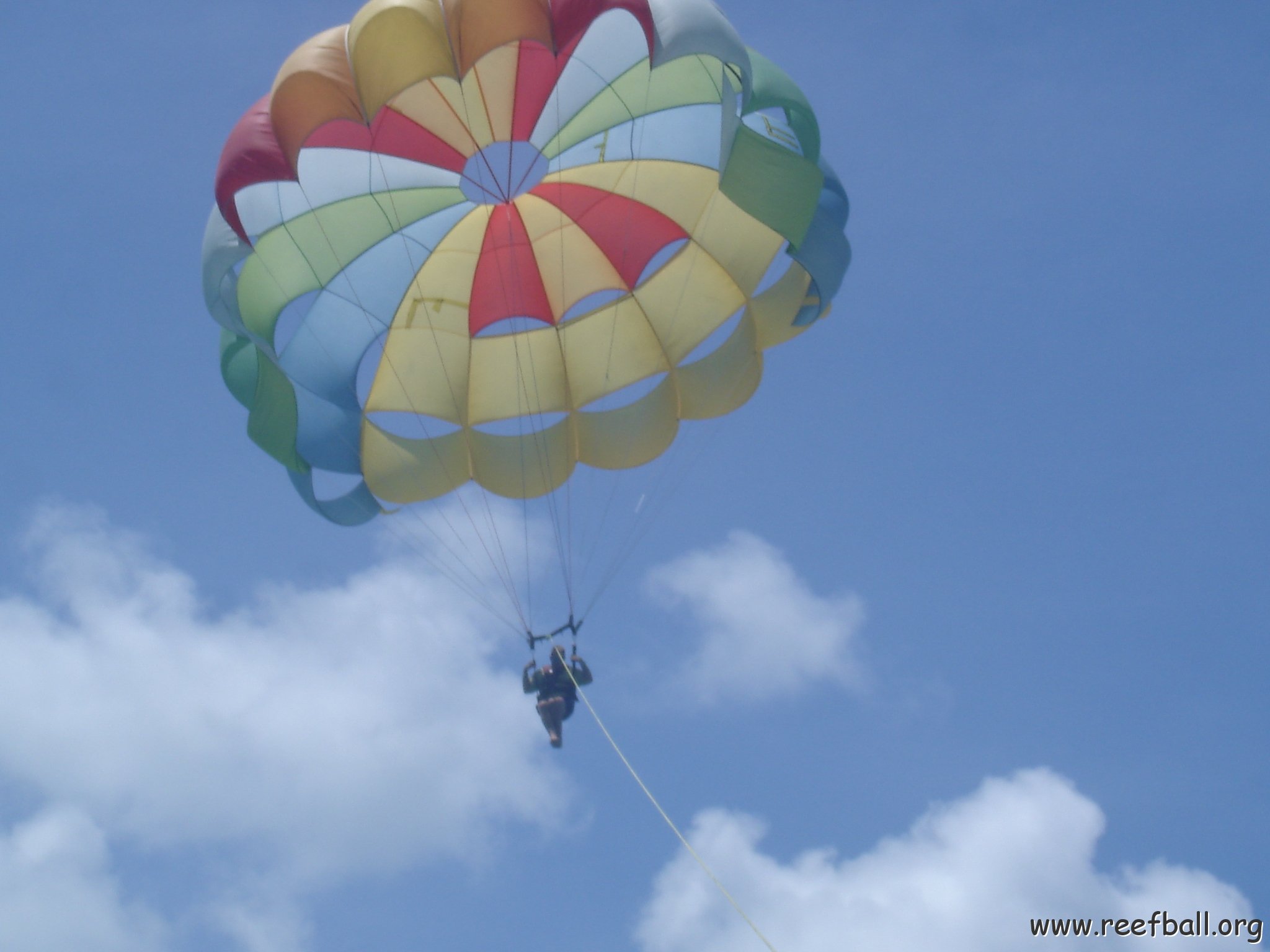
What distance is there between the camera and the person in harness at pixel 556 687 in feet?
44.2

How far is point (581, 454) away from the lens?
14820 millimetres

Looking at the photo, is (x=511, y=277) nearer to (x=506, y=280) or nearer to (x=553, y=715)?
(x=506, y=280)

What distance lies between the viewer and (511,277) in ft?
48.2

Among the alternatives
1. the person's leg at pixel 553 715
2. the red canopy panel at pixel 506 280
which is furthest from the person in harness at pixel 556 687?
the red canopy panel at pixel 506 280

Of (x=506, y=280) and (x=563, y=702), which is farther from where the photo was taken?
(x=506, y=280)

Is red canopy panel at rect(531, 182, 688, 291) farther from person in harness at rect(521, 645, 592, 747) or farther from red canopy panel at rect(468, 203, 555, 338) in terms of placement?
person in harness at rect(521, 645, 592, 747)

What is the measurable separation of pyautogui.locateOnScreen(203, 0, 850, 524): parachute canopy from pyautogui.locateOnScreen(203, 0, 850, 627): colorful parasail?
0.06 feet

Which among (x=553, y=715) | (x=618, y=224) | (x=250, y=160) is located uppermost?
(x=250, y=160)

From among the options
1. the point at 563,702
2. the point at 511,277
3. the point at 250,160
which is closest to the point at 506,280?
the point at 511,277

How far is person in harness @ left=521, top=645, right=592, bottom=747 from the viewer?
13.5 m

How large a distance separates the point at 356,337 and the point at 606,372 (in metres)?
2.38

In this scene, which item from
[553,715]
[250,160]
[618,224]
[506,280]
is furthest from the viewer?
[506,280]

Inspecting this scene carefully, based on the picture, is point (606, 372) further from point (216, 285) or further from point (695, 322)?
point (216, 285)

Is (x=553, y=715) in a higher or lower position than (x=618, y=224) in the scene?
lower
